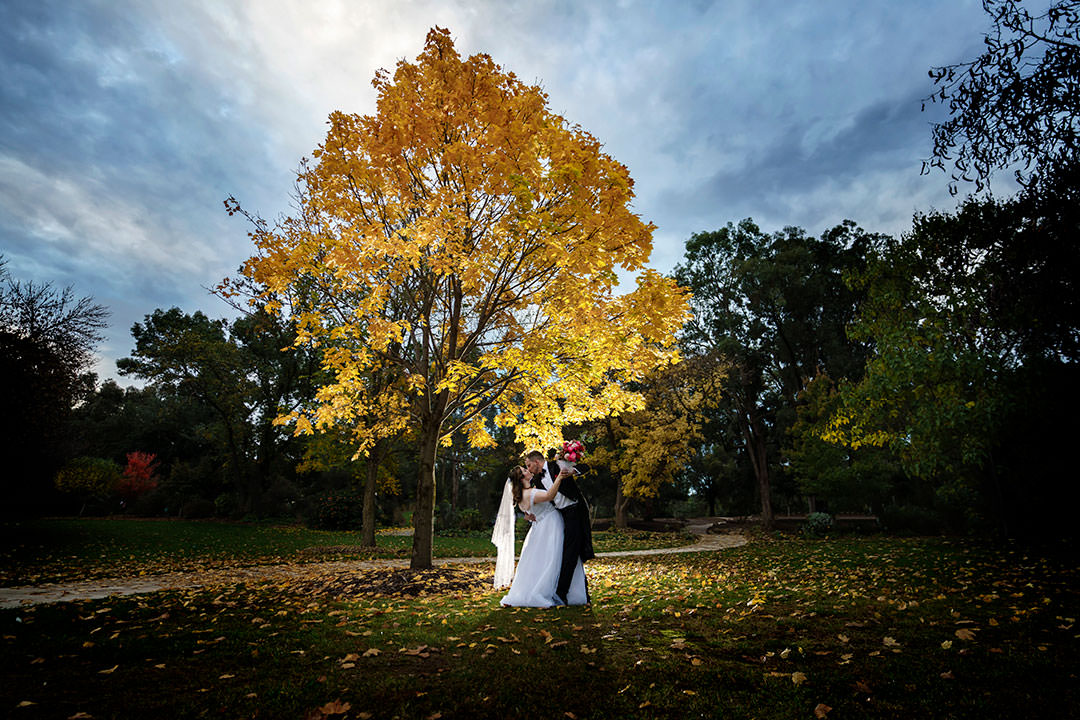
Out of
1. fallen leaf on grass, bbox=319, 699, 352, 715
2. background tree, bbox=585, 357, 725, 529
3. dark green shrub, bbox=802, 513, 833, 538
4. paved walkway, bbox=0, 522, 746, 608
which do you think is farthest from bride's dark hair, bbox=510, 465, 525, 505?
dark green shrub, bbox=802, 513, 833, 538

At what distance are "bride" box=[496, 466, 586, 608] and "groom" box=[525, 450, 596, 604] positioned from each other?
87 millimetres

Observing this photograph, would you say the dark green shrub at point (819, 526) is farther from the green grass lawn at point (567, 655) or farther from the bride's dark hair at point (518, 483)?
the bride's dark hair at point (518, 483)

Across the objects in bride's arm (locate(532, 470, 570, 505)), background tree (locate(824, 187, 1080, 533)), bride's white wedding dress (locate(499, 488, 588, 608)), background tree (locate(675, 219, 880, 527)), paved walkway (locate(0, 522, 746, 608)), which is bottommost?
paved walkway (locate(0, 522, 746, 608))

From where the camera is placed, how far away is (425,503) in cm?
888

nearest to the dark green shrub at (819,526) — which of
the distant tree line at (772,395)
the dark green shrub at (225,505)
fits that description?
the distant tree line at (772,395)

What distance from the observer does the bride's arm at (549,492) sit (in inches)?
270

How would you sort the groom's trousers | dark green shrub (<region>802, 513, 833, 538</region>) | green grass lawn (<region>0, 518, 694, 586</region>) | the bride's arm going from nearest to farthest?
the groom's trousers
the bride's arm
green grass lawn (<region>0, 518, 694, 586</region>)
dark green shrub (<region>802, 513, 833, 538</region>)

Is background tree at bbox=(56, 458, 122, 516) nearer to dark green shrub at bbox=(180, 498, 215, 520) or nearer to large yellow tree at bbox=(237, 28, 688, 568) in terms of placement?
dark green shrub at bbox=(180, 498, 215, 520)

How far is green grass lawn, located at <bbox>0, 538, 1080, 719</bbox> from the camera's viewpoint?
2.91m

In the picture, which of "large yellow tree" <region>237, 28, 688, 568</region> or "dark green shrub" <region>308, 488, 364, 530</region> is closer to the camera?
"large yellow tree" <region>237, 28, 688, 568</region>

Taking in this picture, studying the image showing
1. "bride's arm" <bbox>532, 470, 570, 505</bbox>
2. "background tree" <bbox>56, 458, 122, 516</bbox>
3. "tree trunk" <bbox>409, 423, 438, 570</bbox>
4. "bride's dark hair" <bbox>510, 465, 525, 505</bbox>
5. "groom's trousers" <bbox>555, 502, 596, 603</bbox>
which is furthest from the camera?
"background tree" <bbox>56, 458, 122, 516</bbox>

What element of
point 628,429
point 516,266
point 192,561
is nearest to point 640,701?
point 516,266

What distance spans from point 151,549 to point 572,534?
13575mm

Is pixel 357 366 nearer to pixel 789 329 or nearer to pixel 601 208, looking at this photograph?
pixel 601 208
